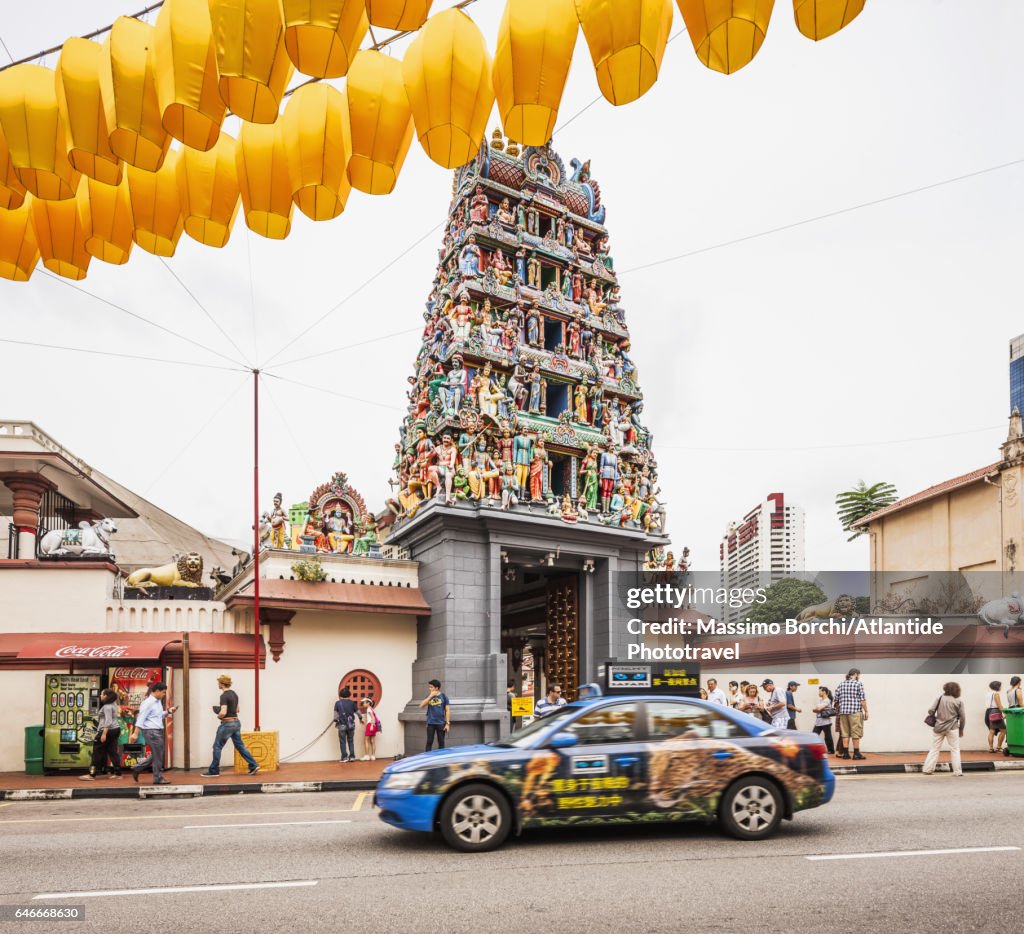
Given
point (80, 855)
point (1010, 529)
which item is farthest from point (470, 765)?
point (1010, 529)

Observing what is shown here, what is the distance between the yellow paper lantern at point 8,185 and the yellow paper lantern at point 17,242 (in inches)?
31.0

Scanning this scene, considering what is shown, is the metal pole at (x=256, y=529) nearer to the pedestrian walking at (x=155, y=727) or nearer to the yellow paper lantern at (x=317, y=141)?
the pedestrian walking at (x=155, y=727)

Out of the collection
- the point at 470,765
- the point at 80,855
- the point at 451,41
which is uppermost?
the point at 451,41

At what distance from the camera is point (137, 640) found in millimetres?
19938

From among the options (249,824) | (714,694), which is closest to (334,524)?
(714,694)

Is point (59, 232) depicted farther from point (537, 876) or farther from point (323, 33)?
point (537, 876)

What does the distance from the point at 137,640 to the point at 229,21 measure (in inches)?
646

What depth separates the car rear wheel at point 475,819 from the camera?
8.84 metres

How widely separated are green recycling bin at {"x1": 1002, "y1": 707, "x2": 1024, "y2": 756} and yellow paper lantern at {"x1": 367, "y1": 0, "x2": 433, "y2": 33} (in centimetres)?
1891

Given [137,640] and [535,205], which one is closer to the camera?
[137,640]

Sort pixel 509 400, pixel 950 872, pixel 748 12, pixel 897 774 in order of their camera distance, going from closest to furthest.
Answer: pixel 748 12 < pixel 950 872 < pixel 897 774 < pixel 509 400

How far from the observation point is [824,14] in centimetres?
600

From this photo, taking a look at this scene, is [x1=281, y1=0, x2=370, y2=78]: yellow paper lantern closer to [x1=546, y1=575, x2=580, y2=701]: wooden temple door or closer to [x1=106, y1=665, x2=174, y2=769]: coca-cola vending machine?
[x1=106, y1=665, x2=174, y2=769]: coca-cola vending machine

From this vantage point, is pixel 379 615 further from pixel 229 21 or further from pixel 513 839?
pixel 229 21
